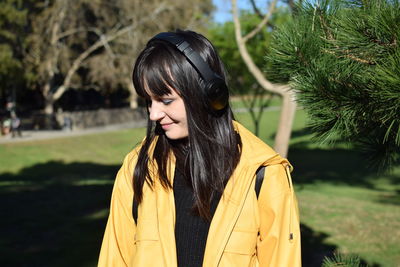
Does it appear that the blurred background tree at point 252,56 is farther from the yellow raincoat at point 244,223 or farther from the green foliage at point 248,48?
the yellow raincoat at point 244,223

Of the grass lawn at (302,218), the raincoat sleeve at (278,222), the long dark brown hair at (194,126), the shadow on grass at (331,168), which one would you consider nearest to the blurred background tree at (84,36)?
the shadow on grass at (331,168)

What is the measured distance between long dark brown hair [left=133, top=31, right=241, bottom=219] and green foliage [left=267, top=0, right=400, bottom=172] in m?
0.31

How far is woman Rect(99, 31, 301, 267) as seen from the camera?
1714 mm

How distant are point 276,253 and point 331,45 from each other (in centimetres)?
78

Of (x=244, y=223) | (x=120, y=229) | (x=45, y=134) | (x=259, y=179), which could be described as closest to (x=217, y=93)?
(x=259, y=179)

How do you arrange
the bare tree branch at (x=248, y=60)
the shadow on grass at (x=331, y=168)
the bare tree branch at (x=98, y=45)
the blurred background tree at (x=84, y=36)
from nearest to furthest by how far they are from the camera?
1. the bare tree branch at (x=248, y=60)
2. the shadow on grass at (x=331, y=168)
3. the blurred background tree at (x=84, y=36)
4. the bare tree branch at (x=98, y=45)

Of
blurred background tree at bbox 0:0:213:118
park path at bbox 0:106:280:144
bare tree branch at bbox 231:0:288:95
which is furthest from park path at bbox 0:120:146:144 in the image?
bare tree branch at bbox 231:0:288:95

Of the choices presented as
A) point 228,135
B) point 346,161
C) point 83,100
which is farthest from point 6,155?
point 83,100

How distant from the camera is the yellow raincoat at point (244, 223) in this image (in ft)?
5.57

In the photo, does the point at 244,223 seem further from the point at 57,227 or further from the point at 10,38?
the point at 10,38

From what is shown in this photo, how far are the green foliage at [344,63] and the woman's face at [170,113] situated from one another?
18.8 inches

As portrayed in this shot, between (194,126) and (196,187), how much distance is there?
220mm

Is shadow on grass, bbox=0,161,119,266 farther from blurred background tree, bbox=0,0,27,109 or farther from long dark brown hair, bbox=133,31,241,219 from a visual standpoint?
blurred background tree, bbox=0,0,27,109

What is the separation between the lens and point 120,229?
1.94 meters
